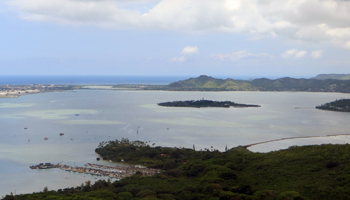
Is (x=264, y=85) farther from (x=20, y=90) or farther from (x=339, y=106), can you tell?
(x=20, y=90)

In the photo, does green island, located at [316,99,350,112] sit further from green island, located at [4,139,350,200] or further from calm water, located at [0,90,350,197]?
green island, located at [4,139,350,200]

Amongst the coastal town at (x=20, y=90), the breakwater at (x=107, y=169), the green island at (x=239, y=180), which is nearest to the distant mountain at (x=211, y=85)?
the coastal town at (x=20, y=90)

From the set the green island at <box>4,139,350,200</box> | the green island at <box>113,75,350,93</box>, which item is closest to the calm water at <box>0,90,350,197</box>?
the green island at <box>4,139,350,200</box>

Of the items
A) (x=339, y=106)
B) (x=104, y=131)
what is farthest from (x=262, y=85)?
(x=104, y=131)

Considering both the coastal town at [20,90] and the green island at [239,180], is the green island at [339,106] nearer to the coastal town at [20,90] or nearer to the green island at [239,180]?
the green island at [239,180]

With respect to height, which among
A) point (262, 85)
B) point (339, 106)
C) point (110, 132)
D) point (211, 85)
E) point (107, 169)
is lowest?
point (107, 169)

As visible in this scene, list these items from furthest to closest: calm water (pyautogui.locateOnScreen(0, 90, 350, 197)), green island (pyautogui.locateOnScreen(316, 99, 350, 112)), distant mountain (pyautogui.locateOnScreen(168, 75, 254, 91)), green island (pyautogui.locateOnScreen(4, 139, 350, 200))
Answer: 1. distant mountain (pyautogui.locateOnScreen(168, 75, 254, 91))
2. green island (pyautogui.locateOnScreen(316, 99, 350, 112))
3. calm water (pyautogui.locateOnScreen(0, 90, 350, 197))
4. green island (pyautogui.locateOnScreen(4, 139, 350, 200))
